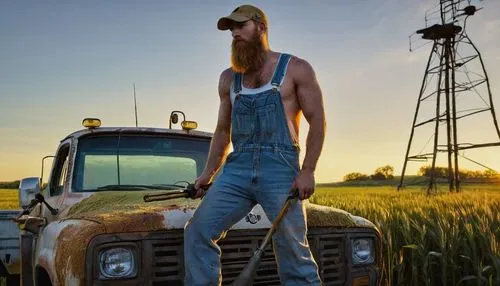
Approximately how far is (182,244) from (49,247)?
919 mm

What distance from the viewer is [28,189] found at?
4.85m

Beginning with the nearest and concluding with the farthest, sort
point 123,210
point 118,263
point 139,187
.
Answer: point 118,263
point 123,210
point 139,187

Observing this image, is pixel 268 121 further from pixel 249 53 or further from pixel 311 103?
pixel 249 53

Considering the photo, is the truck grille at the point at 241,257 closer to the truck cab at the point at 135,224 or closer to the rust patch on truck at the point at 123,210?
the truck cab at the point at 135,224

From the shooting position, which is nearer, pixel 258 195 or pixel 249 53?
pixel 258 195

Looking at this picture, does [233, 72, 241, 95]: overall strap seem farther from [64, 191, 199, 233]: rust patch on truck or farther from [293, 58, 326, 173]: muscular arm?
[64, 191, 199, 233]: rust patch on truck

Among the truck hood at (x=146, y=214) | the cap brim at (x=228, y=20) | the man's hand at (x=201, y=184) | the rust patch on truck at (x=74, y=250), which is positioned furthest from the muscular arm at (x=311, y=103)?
the rust patch on truck at (x=74, y=250)

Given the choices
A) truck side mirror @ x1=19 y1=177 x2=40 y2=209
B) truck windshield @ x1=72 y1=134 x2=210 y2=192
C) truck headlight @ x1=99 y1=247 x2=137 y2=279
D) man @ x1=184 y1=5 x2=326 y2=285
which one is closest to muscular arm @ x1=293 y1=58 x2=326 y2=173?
man @ x1=184 y1=5 x2=326 y2=285

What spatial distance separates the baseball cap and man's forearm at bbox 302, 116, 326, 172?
66 centimetres

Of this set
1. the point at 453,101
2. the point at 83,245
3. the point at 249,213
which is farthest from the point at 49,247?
the point at 453,101

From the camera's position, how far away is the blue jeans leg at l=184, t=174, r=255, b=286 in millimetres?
3387

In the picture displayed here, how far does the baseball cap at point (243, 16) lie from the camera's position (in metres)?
3.54

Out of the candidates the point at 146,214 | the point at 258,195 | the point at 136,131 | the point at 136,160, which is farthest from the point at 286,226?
the point at 136,131

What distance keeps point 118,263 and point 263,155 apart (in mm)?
986
